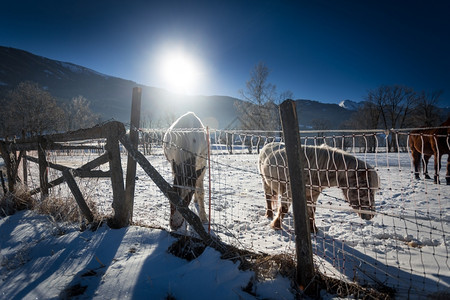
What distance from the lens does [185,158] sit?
10.2 feet

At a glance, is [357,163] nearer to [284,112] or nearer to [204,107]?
[284,112]

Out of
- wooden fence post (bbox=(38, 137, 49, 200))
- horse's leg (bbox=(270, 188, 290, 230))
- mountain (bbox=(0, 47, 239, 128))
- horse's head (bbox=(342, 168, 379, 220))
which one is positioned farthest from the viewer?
mountain (bbox=(0, 47, 239, 128))

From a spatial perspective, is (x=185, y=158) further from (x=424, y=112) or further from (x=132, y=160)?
(x=424, y=112)

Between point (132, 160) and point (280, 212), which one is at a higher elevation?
point (132, 160)

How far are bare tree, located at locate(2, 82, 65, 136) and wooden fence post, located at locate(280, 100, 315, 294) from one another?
3391 cm

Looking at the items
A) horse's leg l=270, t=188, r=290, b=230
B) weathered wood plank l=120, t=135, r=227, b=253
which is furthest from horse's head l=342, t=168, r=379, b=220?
weathered wood plank l=120, t=135, r=227, b=253

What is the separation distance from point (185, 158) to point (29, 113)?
33309mm

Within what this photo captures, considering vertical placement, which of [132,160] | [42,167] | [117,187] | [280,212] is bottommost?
[280,212]

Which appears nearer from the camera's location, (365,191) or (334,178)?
(365,191)

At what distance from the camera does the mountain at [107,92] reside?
→ 342 ft

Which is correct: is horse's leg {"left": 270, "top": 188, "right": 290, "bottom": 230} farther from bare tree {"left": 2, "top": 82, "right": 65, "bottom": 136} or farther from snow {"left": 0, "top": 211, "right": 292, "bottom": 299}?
bare tree {"left": 2, "top": 82, "right": 65, "bottom": 136}

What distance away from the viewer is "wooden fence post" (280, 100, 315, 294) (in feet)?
5.69

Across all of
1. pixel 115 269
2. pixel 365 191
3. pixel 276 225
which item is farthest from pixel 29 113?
pixel 365 191

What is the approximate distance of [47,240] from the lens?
8.57 feet
